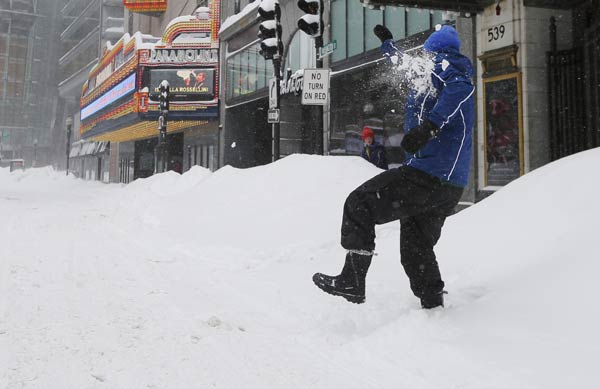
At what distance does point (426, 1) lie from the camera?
8328 mm

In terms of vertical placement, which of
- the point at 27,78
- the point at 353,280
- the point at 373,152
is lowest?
the point at 353,280

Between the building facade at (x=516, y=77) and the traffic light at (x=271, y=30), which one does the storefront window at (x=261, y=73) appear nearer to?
the building facade at (x=516, y=77)

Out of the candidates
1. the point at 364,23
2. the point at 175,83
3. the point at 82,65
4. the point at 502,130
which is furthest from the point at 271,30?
the point at 82,65

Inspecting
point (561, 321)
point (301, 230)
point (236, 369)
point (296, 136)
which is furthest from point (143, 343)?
point (296, 136)

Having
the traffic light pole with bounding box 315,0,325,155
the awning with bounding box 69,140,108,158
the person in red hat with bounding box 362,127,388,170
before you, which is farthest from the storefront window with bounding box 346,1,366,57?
the awning with bounding box 69,140,108,158

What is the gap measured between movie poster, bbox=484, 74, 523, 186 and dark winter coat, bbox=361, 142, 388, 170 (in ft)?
6.37

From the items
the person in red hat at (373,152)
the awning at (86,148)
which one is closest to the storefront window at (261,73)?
the person in red hat at (373,152)

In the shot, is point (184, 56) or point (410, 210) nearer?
point (410, 210)

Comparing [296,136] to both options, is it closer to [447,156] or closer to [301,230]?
[301,230]

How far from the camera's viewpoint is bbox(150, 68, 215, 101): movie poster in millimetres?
27406

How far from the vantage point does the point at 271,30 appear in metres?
9.95

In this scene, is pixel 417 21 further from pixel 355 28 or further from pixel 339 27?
pixel 339 27

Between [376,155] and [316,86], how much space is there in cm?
214

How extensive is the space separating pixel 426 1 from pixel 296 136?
12406mm
